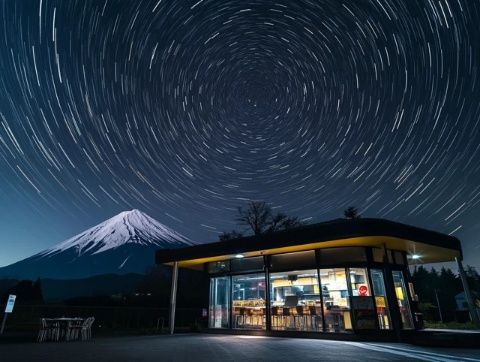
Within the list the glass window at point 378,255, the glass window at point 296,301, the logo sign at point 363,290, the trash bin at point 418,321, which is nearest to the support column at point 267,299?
the glass window at point 296,301

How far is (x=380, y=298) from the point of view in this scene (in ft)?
37.8

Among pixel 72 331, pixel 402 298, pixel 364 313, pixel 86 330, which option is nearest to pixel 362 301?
pixel 364 313

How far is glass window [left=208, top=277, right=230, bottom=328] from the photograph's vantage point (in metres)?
14.7

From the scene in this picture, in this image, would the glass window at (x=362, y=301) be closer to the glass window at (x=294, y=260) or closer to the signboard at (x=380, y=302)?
the signboard at (x=380, y=302)

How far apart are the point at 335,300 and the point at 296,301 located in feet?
5.18

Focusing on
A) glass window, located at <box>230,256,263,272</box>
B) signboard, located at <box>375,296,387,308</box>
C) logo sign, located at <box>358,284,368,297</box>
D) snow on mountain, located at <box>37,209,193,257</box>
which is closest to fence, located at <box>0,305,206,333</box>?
glass window, located at <box>230,256,263,272</box>

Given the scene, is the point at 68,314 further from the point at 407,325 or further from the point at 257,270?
the point at 407,325

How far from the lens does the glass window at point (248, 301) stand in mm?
13555

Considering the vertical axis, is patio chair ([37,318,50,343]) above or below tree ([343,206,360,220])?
below

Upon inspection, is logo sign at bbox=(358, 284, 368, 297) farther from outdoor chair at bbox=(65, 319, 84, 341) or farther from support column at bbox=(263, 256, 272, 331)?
outdoor chair at bbox=(65, 319, 84, 341)

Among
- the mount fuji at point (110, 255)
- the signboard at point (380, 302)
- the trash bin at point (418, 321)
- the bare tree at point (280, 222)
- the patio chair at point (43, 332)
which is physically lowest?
the patio chair at point (43, 332)

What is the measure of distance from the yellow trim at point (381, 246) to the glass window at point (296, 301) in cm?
102

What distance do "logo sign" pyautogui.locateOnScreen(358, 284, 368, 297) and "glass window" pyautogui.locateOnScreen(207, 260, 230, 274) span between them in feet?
18.9

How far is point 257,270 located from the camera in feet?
45.4
